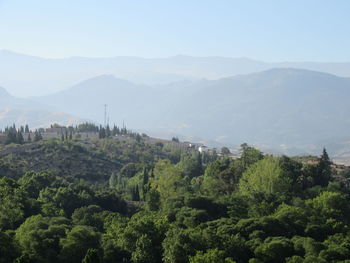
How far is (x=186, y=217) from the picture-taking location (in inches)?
1932

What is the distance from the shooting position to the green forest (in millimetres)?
40000

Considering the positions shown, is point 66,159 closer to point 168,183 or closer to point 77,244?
point 168,183

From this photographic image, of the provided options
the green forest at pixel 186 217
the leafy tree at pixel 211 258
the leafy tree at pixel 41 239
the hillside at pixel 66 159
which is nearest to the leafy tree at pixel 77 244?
the green forest at pixel 186 217

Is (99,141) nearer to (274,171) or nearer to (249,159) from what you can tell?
(249,159)

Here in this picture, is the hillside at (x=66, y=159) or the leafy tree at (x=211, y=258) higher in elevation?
the leafy tree at (x=211, y=258)

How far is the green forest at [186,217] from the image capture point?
4000cm

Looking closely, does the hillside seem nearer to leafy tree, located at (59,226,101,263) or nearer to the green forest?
the green forest

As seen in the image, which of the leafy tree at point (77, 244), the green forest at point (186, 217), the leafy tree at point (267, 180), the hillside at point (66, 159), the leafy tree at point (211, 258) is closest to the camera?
the leafy tree at point (211, 258)

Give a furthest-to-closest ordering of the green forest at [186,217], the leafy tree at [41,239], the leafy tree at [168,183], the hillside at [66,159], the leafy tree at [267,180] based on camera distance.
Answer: the hillside at [66,159]
the leafy tree at [168,183]
the leafy tree at [267,180]
the green forest at [186,217]
the leafy tree at [41,239]

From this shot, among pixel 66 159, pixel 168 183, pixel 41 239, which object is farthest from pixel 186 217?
pixel 66 159

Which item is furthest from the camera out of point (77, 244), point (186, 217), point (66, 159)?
point (66, 159)

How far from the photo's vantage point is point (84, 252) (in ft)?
132

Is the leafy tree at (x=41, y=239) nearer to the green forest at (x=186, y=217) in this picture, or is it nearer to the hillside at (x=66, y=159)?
the green forest at (x=186, y=217)

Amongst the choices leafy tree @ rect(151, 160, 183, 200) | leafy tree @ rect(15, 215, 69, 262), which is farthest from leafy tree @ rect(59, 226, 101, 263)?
leafy tree @ rect(151, 160, 183, 200)
